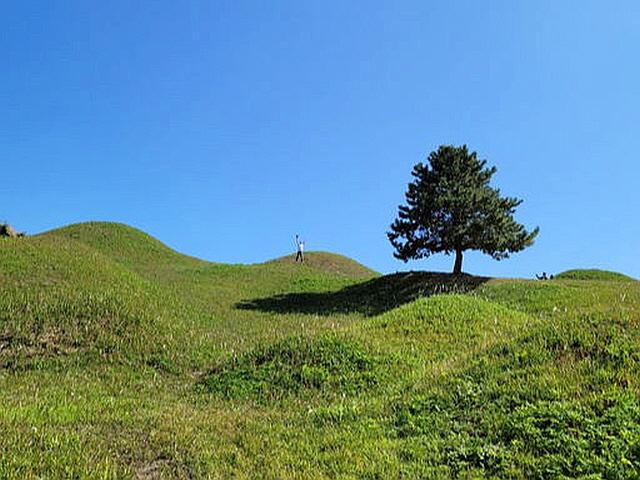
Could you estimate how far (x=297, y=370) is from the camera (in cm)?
1461

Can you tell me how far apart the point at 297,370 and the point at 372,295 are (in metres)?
20.2

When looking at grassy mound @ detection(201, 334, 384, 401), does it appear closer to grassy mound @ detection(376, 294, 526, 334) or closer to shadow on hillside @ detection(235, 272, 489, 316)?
grassy mound @ detection(376, 294, 526, 334)

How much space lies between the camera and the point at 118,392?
46.3 ft

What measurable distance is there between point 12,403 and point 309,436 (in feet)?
23.4

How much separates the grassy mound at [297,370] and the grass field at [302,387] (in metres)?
0.06

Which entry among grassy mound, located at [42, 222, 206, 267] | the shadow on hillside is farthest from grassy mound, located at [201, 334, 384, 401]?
grassy mound, located at [42, 222, 206, 267]

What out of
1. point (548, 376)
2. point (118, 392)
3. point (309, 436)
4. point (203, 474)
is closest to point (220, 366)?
point (118, 392)

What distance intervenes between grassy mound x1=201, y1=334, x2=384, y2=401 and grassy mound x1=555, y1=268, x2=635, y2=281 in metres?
39.5

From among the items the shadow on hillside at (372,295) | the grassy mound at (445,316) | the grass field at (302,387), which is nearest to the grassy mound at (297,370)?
the grass field at (302,387)

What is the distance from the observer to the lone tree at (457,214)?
115ft

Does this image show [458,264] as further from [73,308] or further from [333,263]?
[73,308]

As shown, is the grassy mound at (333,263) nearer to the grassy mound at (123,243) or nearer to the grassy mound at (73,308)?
the grassy mound at (123,243)

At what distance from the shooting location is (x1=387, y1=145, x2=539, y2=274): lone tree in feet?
115

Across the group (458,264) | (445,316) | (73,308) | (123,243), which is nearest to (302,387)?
(445,316)
